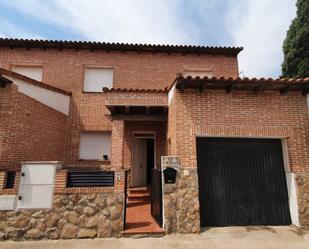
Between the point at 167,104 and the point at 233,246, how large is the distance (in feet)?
15.9

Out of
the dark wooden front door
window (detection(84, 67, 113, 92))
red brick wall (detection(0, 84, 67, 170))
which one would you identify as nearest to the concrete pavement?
the dark wooden front door

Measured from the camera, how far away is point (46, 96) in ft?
25.3

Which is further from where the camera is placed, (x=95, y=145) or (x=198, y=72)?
(x=198, y=72)

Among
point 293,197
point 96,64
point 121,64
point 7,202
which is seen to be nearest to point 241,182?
point 293,197

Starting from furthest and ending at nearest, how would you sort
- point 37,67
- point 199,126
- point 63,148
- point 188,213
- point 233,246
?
point 37,67, point 63,148, point 199,126, point 188,213, point 233,246

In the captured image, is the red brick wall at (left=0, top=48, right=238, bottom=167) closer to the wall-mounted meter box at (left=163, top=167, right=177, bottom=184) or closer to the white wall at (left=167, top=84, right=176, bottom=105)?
the white wall at (left=167, top=84, right=176, bottom=105)

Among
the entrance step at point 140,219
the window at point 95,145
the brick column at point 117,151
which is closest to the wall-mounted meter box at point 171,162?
the entrance step at point 140,219

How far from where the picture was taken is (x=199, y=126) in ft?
18.8

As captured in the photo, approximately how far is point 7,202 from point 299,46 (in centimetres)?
1860

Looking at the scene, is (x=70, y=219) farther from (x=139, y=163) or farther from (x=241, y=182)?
(x=139, y=163)

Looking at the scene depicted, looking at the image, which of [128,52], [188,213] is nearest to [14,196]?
[188,213]

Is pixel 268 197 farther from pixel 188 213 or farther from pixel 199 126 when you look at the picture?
pixel 199 126

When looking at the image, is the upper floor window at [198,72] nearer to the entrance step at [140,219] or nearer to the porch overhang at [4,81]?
the entrance step at [140,219]

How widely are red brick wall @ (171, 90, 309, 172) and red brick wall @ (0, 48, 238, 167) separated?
458 centimetres
